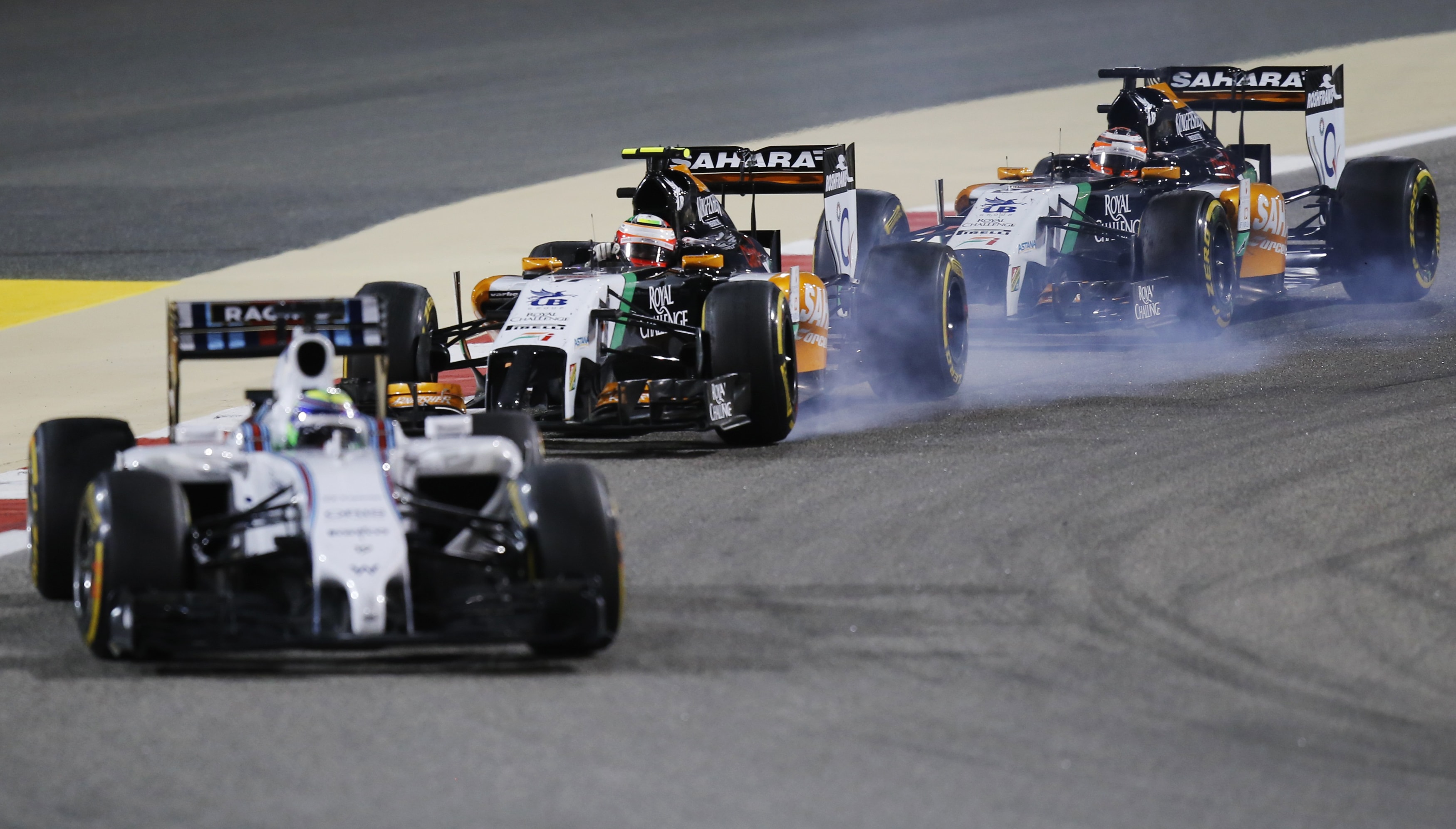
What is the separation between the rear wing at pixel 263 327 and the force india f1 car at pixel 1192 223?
7.02m

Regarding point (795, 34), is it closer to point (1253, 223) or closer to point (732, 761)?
point (1253, 223)

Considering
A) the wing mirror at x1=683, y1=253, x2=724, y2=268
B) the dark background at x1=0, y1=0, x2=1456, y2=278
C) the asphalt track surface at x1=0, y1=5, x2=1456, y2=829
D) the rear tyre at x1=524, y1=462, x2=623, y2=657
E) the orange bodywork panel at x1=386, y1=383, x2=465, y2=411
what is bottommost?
the asphalt track surface at x1=0, y1=5, x2=1456, y2=829

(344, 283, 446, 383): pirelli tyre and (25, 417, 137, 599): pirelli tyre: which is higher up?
(344, 283, 446, 383): pirelli tyre

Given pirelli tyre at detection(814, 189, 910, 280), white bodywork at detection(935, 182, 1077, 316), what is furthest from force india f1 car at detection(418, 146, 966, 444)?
pirelli tyre at detection(814, 189, 910, 280)

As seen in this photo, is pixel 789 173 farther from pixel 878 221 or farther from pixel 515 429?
pixel 515 429

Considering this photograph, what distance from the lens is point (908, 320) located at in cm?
1258

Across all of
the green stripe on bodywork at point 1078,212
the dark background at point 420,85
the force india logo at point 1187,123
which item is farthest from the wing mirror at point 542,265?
the dark background at point 420,85

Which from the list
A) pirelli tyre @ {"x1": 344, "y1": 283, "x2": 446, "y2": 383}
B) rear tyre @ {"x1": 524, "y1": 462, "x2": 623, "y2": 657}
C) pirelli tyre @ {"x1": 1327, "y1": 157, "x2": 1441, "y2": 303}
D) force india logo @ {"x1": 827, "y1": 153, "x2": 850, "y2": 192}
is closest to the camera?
rear tyre @ {"x1": 524, "y1": 462, "x2": 623, "y2": 657}

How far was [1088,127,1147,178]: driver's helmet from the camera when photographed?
15836 mm

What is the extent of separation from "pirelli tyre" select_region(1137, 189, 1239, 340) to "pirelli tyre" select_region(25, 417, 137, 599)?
343 inches

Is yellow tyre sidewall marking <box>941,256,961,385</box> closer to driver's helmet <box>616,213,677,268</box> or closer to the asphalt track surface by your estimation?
driver's helmet <box>616,213,677,268</box>

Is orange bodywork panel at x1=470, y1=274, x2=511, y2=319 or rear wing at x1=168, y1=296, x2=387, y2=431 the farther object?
orange bodywork panel at x1=470, y1=274, x2=511, y2=319

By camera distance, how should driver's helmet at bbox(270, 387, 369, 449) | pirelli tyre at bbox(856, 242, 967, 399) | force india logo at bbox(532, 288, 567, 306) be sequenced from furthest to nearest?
pirelli tyre at bbox(856, 242, 967, 399) < force india logo at bbox(532, 288, 567, 306) < driver's helmet at bbox(270, 387, 369, 449)

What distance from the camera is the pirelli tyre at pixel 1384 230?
54.2 feet
